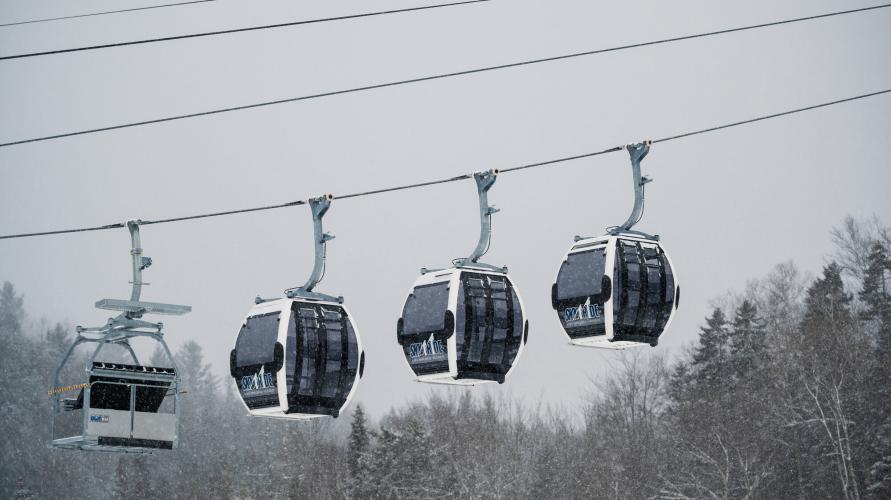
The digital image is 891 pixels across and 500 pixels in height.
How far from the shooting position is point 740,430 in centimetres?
6700

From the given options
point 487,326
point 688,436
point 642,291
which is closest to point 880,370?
point 688,436

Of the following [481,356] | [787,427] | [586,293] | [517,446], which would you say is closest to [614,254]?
[586,293]

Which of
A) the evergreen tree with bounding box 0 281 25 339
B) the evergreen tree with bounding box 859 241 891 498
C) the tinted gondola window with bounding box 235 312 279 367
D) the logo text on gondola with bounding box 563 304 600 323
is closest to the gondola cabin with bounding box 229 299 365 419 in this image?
the tinted gondola window with bounding box 235 312 279 367

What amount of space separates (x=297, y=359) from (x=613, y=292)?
496 centimetres

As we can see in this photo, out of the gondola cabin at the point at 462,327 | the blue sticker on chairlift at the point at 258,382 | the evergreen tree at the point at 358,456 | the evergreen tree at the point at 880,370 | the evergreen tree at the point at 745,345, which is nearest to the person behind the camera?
the gondola cabin at the point at 462,327

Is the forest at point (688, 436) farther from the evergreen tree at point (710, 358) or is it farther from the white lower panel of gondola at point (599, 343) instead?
the white lower panel of gondola at point (599, 343)

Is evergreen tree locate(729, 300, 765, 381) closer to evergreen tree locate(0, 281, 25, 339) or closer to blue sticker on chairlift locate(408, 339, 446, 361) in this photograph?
blue sticker on chairlift locate(408, 339, 446, 361)

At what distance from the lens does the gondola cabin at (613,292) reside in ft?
67.8

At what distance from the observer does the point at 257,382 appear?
68.3ft

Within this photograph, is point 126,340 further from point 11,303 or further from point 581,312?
point 11,303

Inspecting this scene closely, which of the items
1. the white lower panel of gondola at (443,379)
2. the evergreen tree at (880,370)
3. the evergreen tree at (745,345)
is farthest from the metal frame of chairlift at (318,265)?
the evergreen tree at (745,345)

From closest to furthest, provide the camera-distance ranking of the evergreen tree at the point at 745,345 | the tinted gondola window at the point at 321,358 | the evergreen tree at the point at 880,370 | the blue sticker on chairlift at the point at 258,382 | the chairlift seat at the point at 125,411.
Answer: the tinted gondola window at the point at 321,358 → the blue sticker on chairlift at the point at 258,382 → the chairlift seat at the point at 125,411 → the evergreen tree at the point at 880,370 → the evergreen tree at the point at 745,345

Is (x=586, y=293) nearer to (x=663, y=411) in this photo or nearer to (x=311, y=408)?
(x=311, y=408)

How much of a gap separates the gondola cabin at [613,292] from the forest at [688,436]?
40.3 metres
